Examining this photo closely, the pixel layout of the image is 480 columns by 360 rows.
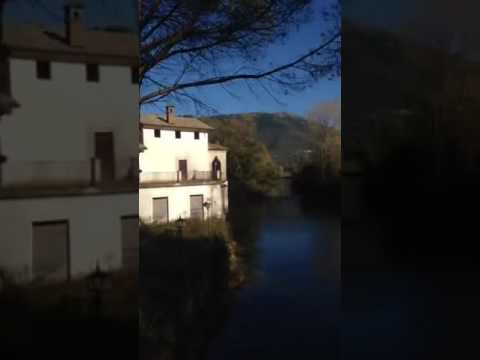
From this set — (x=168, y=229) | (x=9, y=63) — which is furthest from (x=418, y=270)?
(x=9, y=63)

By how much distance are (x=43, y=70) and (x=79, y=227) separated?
2.73 feet

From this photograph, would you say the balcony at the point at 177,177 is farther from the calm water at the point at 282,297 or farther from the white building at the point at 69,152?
the calm water at the point at 282,297

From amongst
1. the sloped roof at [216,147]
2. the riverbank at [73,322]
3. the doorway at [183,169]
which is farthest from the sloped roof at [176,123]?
the riverbank at [73,322]

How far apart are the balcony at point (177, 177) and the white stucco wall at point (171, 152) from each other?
0.02 meters

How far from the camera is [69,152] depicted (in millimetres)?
2139

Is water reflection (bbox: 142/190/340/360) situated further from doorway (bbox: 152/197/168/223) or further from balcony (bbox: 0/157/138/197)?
balcony (bbox: 0/157/138/197)

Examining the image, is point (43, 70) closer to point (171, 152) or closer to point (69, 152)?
point (69, 152)

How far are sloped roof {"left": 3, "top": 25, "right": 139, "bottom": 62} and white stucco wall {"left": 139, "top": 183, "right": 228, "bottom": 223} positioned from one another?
76 centimetres

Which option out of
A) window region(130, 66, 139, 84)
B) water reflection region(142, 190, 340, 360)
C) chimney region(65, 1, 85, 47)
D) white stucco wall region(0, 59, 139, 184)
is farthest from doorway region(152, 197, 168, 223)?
chimney region(65, 1, 85, 47)

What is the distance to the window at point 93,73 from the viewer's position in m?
2.22

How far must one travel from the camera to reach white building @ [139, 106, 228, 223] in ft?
7.63

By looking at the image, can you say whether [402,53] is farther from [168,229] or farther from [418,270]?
[168,229]

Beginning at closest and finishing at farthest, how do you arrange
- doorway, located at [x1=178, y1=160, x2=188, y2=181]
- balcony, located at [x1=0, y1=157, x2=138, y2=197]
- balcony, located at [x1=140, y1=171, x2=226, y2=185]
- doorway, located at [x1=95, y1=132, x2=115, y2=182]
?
balcony, located at [x1=0, y1=157, x2=138, y2=197], doorway, located at [x1=95, y1=132, x2=115, y2=182], balcony, located at [x1=140, y1=171, x2=226, y2=185], doorway, located at [x1=178, y1=160, x2=188, y2=181]

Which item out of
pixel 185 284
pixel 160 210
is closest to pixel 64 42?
pixel 160 210
